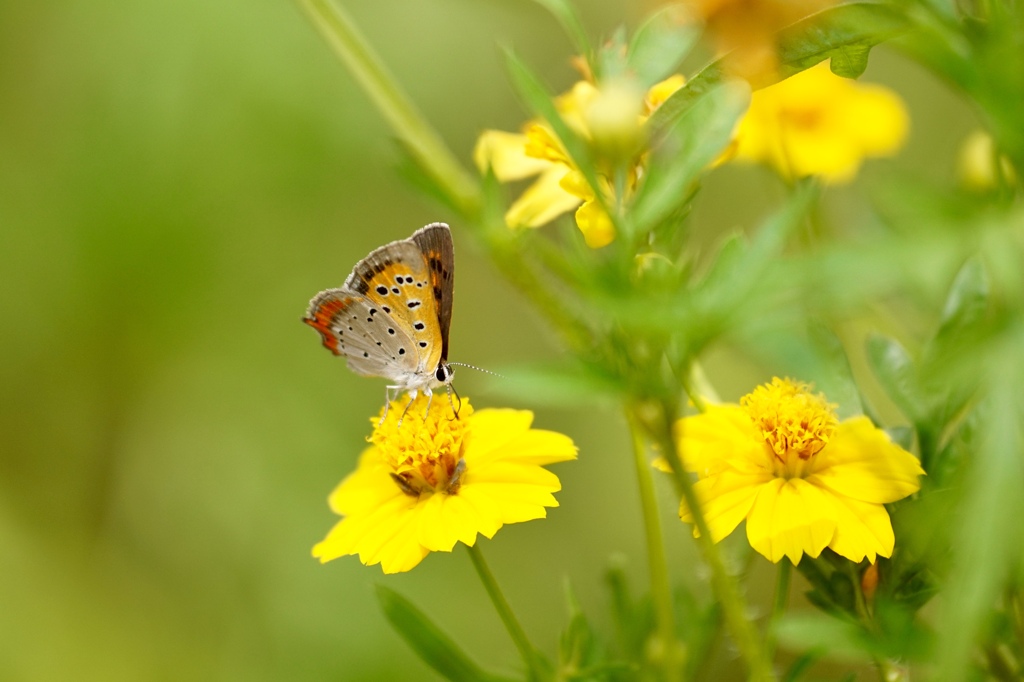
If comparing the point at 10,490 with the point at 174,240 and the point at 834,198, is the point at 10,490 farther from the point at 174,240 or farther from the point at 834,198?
the point at 834,198

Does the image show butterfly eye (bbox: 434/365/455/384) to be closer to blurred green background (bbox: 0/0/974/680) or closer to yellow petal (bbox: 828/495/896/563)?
yellow petal (bbox: 828/495/896/563)

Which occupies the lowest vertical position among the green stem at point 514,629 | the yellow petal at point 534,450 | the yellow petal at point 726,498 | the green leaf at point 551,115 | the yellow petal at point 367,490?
the yellow petal at point 726,498

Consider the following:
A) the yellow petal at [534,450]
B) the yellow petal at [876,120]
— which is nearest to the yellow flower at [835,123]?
the yellow petal at [876,120]

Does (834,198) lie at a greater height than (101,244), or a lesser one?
lesser

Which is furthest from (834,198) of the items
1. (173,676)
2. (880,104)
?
(173,676)

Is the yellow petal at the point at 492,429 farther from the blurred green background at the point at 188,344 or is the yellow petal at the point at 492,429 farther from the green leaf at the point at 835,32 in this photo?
the blurred green background at the point at 188,344

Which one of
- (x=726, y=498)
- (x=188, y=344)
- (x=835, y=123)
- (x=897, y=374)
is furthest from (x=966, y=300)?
(x=188, y=344)

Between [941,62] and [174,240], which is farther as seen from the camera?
[174,240]
